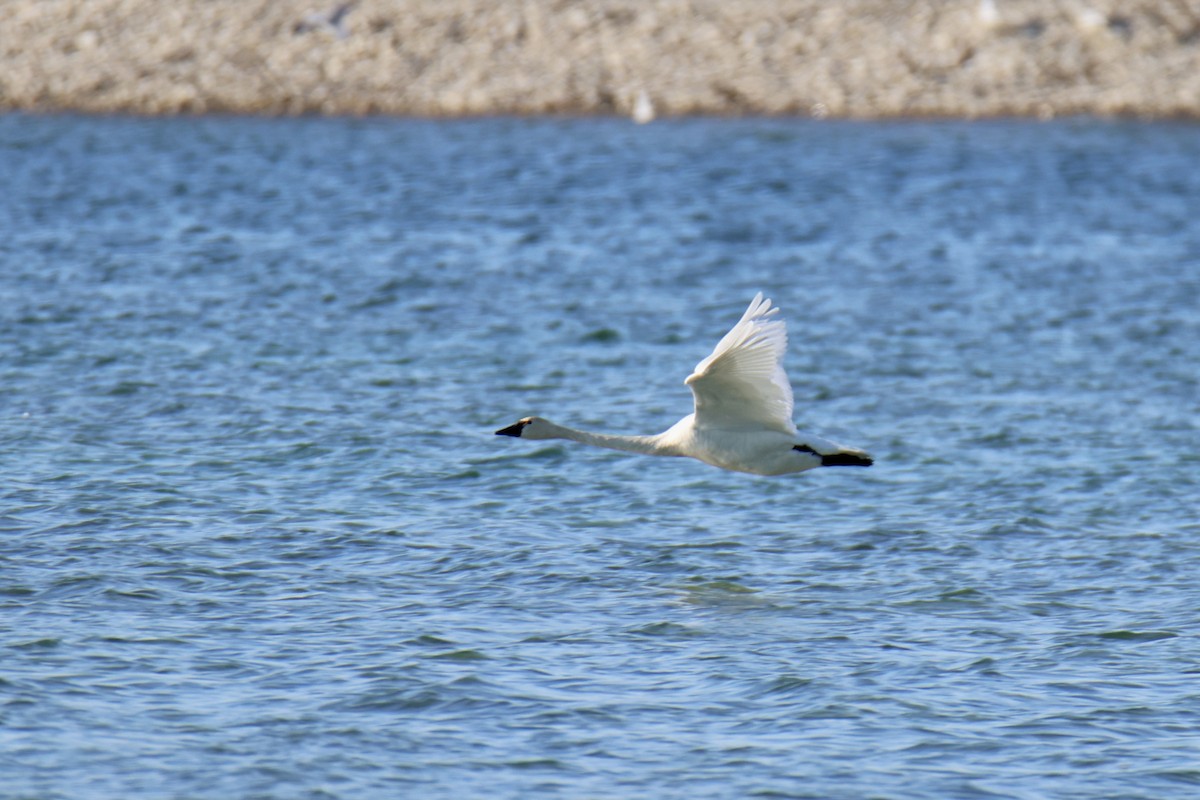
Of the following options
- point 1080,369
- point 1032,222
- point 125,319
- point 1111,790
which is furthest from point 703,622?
point 1032,222

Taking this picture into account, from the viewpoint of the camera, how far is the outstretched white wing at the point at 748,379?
10797 millimetres

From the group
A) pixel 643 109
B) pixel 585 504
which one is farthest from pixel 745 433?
pixel 643 109

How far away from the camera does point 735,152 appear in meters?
33.3

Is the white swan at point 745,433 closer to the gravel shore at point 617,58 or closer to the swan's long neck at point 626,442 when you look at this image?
the swan's long neck at point 626,442

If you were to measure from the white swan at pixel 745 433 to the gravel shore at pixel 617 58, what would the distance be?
24844 mm

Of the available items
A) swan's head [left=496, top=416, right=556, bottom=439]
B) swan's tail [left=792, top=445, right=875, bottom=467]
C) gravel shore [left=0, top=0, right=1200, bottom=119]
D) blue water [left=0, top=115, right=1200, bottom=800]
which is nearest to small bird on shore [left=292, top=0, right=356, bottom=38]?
gravel shore [left=0, top=0, right=1200, bottom=119]

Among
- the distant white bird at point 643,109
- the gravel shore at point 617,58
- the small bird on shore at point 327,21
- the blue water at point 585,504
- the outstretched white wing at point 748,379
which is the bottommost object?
the blue water at point 585,504

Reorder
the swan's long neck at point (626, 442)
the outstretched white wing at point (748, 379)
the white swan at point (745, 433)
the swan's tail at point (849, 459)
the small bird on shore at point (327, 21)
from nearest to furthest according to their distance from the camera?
1. the outstretched white wing at point (748, 379)
2. the white swan at point (745, 433)
3. the swan's tail at point (849, 459)
4. the swan's long neck at point (626, 442)
5. the small bird on shore at point (327, 21)

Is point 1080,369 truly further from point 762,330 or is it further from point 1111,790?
point 1111,790

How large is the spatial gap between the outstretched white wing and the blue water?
119cm

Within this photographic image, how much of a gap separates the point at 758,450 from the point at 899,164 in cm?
2095

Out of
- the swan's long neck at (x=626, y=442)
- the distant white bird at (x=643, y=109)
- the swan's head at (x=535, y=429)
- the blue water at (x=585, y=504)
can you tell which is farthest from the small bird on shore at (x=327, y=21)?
the swan's long neck at (x=626, y=442)

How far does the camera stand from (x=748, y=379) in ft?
37.0

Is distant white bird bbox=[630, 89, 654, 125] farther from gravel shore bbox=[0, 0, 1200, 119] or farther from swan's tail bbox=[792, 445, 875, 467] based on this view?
swan's tail bbox=[792, 445, 875, 467]
